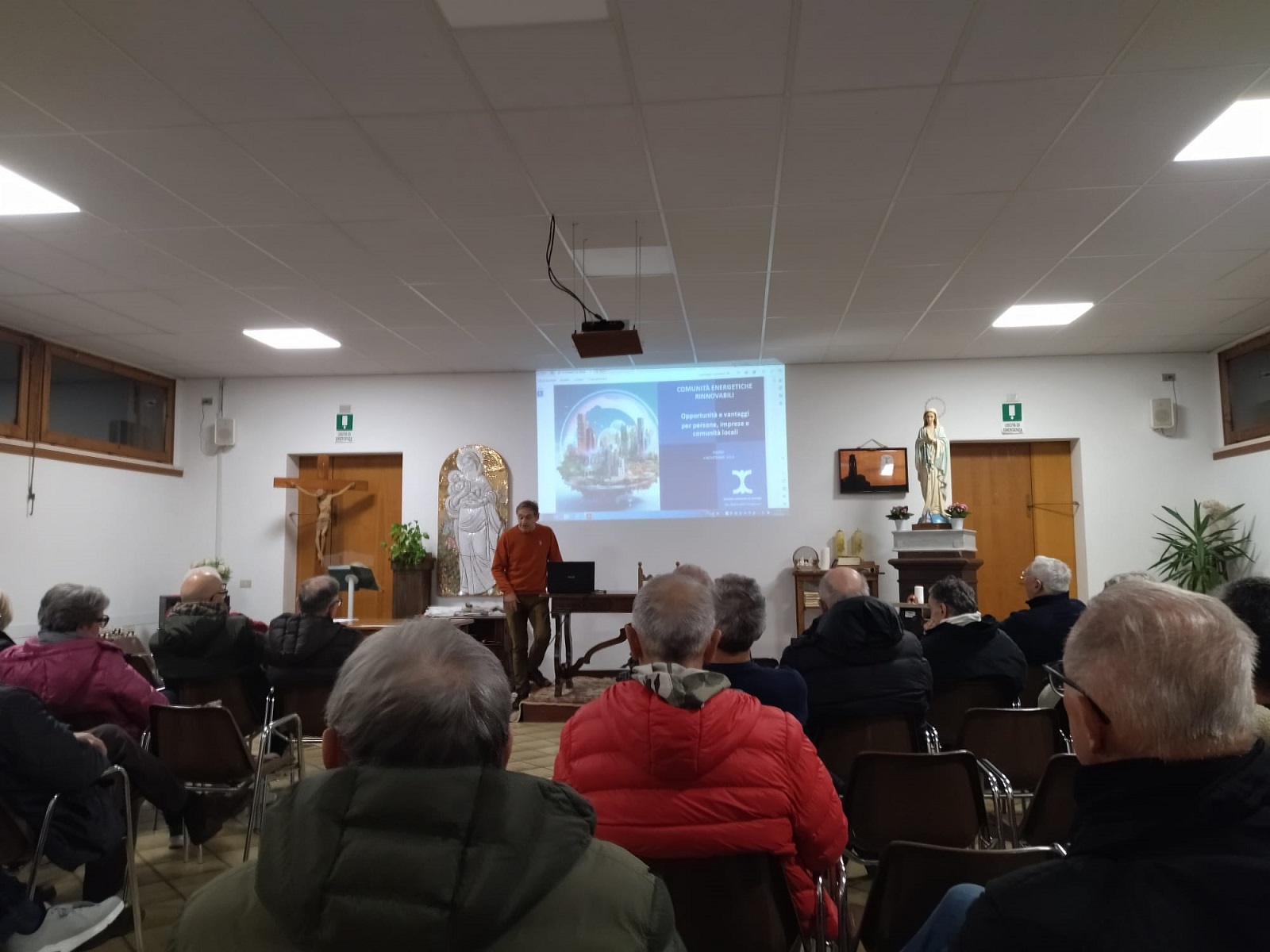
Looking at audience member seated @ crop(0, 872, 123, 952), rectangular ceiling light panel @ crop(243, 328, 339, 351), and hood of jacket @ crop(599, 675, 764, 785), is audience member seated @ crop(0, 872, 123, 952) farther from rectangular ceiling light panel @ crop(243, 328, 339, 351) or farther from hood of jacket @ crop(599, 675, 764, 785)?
rectangular ceiling light panel @ crop(243, 328, 339, 351)

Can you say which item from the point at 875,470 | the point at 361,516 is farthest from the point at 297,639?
the point at 875,470

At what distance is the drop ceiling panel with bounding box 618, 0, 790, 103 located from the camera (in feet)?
8.89

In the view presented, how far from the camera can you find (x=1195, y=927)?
86cm

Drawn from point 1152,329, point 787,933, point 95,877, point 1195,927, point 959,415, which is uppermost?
point 1152,329

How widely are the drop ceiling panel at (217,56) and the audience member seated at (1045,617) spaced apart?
3657 mm

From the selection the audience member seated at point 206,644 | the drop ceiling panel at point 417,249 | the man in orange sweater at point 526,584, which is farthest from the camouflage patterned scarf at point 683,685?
the man in orange sweater at point 526,584

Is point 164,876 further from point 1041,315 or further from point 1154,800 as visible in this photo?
point 1041,315

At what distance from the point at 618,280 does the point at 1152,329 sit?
179 inches

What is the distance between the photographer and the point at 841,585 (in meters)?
3.34

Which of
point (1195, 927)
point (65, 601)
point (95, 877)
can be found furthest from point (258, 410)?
point (1195, 927)

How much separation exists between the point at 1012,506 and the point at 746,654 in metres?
6.34

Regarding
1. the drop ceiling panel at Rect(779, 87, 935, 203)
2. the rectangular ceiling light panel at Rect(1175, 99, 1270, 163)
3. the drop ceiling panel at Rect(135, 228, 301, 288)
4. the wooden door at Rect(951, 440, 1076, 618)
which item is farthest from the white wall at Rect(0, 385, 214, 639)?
the rectangular ceiling light panel at Rect(1175, 99, 1270, 163)

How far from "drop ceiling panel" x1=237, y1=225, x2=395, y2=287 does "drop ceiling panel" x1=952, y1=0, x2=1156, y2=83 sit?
128 inches

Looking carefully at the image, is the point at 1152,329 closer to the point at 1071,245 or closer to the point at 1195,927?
the point at 1071,245
